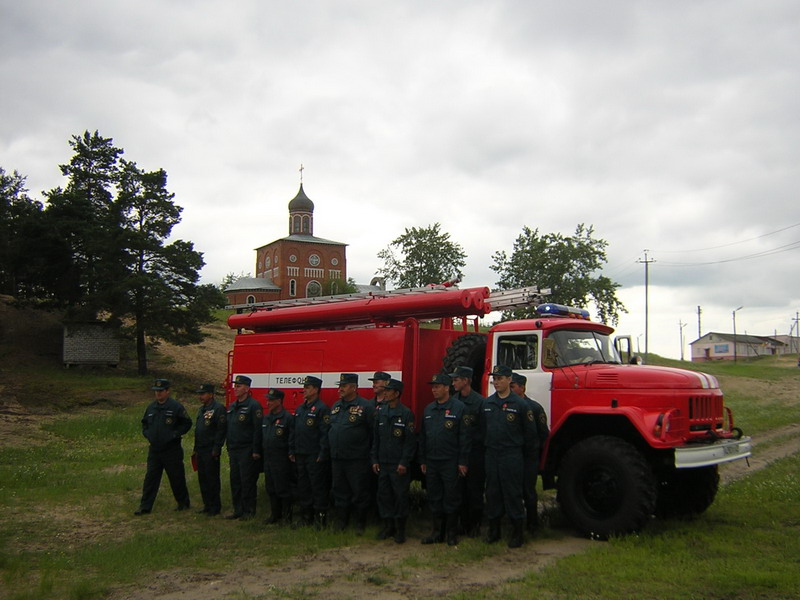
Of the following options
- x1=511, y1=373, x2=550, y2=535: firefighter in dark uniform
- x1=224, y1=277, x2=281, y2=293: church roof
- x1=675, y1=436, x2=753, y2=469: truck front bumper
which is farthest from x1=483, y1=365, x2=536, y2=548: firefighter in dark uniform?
x1=224, y1=277, x2=281, y2=293: church roof

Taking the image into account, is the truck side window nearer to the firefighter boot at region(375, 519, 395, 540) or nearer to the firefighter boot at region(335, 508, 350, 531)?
the firefighter boot at region(375, 519, 395, 540)

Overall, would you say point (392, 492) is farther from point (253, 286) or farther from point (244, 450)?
point (253, 286)

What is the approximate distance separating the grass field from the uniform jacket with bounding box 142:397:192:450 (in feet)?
3.45

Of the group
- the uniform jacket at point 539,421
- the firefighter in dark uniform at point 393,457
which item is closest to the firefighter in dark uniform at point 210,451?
the firefighter in dark uniform at point 393,457

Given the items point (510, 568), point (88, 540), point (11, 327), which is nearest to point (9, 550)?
point (88, 540)

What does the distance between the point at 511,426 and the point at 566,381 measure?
1099mm

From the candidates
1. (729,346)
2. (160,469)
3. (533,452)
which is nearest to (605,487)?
(533,452)

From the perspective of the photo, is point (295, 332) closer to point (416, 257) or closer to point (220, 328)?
point (416, 257)

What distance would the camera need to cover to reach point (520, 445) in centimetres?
749

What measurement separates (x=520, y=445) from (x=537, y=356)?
4.49 ft

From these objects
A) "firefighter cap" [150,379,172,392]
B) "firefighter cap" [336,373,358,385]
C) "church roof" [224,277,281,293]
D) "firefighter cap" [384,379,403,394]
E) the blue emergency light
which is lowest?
"firefighter cap" [150,379,172,392]

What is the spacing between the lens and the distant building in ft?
305

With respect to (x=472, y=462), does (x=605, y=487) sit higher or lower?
lower

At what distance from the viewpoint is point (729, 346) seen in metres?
93.6
